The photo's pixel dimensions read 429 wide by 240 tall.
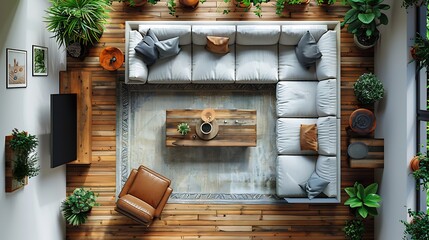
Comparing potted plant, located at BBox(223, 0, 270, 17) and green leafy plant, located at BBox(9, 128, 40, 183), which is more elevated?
potted plant, located at BBox(223, 0, 270, 17)

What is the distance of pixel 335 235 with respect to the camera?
5.95 m

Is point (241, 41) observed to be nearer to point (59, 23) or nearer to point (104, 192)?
point (59, 23)

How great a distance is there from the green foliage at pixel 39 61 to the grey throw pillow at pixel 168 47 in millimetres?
1520

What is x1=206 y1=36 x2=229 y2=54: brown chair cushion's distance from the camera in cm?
562

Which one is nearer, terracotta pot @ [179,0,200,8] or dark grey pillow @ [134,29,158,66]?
dark grey pillow @ [134,29,158,66]

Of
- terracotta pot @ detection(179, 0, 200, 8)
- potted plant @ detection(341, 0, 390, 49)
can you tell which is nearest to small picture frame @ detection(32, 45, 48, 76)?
terracotta pot @ detection(179, 0, 200, 8)

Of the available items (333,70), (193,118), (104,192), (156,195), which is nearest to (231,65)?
(193,118)

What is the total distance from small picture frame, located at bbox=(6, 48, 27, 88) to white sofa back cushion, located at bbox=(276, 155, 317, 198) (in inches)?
141

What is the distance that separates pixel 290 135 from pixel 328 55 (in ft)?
4.12

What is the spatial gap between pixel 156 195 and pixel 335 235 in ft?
8.94

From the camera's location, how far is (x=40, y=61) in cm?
525

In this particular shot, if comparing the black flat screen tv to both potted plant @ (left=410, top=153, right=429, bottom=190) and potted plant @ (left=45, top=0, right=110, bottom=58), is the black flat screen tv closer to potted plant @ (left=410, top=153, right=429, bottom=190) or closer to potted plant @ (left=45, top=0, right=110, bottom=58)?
potted plant @ (left=45, top=0, right=110, bottom=58)

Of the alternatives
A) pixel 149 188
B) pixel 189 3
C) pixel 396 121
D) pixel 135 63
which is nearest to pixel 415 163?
pixel 396 121

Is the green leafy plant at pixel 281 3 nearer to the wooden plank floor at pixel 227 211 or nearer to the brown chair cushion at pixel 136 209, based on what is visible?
the wooden plank floor at pixel 227 211
